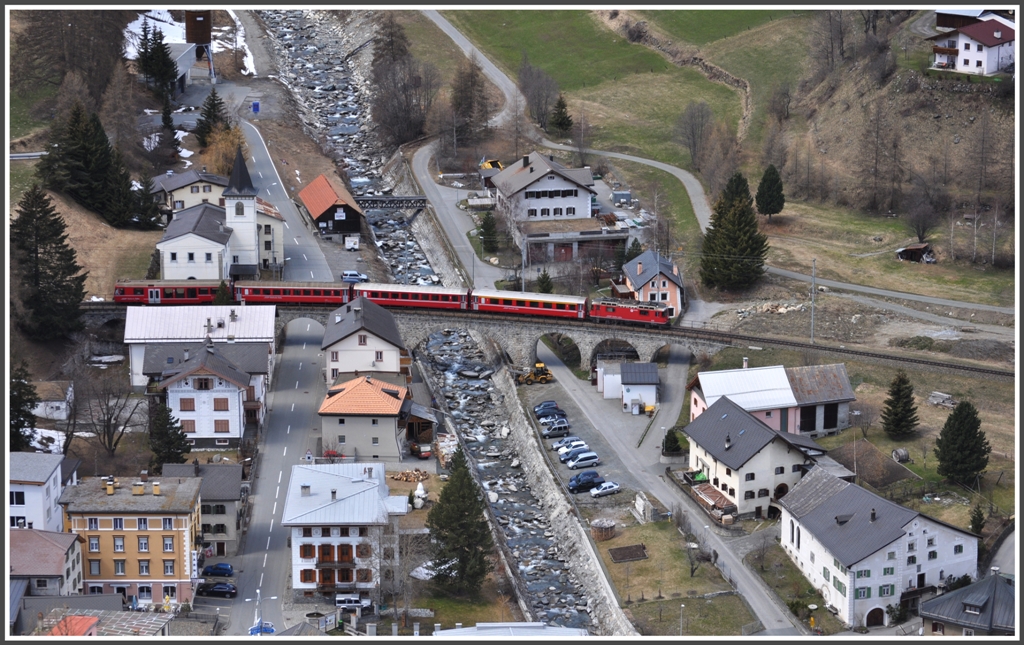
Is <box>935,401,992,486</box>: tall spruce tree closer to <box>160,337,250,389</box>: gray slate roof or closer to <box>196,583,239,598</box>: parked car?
<box>196,583,239,598</box>: parked car

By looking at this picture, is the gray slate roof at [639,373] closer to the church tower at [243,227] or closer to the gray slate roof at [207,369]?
the gray slate roof at [207,369]

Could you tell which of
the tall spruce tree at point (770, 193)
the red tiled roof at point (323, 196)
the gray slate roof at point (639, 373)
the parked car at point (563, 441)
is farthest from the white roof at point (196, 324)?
the tall spruce tree at point (770, 193)

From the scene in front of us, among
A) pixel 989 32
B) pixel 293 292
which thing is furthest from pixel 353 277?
pixel 989 32

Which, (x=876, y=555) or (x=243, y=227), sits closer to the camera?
Result: (x=876, y=555)

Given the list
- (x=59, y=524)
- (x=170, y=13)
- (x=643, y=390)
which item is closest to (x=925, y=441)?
(x=643, y=390)

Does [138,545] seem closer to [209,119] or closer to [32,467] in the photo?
[32,467]

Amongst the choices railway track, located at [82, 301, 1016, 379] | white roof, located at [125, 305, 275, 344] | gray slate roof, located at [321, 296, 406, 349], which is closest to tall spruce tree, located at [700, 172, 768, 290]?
railway track, located at [82, 301, 1016, 379]
